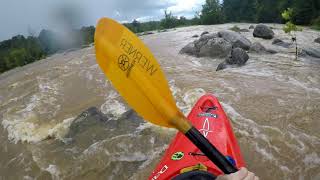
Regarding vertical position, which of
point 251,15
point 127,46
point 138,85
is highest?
Answer: point 127,46

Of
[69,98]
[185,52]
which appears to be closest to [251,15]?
[185,52]

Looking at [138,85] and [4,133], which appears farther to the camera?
[4,133]

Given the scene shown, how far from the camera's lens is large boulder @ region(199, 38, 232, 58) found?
38.4 ft

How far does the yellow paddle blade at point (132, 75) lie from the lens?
6.91ft

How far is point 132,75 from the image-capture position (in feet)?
7.08

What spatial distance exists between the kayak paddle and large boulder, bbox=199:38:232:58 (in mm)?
9616

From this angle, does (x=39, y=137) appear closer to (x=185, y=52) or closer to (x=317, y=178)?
(x=317, y=178)

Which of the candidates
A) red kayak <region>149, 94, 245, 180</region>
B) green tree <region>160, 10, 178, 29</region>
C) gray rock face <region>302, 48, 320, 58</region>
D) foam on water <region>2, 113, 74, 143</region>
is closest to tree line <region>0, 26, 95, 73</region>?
green tree <region>160, 10, 178, 29</region>

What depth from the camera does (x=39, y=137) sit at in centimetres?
596

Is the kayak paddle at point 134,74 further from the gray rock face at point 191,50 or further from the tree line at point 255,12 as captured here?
the tree line at point 255,12

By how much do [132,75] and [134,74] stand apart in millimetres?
14

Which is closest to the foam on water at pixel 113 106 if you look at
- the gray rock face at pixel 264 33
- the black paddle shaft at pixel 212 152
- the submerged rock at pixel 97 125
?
the submerged rock at pixel 97 125

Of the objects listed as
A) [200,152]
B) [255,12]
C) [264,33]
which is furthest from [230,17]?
[200,152]

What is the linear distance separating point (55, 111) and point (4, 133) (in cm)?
116
